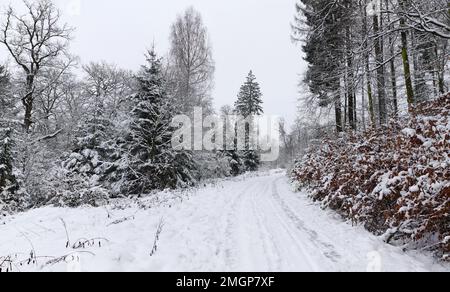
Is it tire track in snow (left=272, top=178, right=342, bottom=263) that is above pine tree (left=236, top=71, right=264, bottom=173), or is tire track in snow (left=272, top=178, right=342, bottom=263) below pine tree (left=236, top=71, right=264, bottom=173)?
below

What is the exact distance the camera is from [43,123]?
20906 millimetres

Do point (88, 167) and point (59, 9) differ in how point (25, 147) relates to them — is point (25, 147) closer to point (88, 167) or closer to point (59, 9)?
point (88, 167)

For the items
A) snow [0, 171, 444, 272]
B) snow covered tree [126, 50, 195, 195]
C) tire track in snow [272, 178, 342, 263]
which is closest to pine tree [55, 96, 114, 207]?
snow covered tree [126, 50, 195, 195]

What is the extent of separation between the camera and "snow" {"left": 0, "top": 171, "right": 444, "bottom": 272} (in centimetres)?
434

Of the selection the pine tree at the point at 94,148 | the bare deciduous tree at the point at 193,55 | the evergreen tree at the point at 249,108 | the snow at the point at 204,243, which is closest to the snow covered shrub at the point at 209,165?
the bare deciduous tree at the point at 193,55

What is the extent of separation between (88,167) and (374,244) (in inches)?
656

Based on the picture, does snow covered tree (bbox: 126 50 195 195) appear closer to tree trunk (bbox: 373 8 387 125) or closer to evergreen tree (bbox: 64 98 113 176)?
evergreen tree (bbox: 64 98 113 176)

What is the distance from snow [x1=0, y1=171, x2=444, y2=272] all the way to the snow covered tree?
723 cm

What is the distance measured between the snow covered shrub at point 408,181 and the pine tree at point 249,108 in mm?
29558

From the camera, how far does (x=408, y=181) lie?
5.33m

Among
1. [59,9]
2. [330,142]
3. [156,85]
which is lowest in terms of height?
[330,142]

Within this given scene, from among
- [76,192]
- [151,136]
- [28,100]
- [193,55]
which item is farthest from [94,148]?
[193,55]

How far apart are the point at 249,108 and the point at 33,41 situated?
1014 inches
